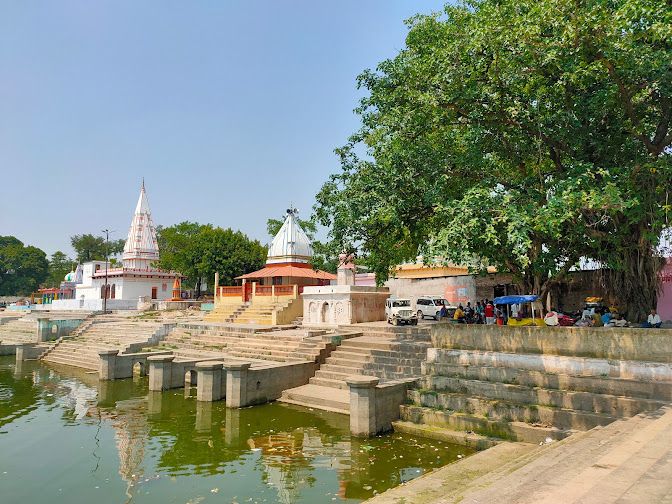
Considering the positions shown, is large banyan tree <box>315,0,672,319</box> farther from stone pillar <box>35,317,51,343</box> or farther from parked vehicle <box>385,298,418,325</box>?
stone pillar <box>35,317,51,343</box>

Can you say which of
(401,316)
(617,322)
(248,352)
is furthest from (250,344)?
(617,322)

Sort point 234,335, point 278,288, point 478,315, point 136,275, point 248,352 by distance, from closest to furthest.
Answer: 1. point 248,352
2. point 478,315
3. point 234,335
4. point 278,288
5. point 136,275

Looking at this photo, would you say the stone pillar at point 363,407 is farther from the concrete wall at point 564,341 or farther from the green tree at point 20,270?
the green tree at point 20,270

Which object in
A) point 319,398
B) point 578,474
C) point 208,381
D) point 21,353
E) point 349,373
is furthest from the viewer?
point 21,353

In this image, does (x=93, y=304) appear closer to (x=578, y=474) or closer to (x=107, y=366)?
(x=107, y=366)

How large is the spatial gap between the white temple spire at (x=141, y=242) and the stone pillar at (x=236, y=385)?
41.7 meters

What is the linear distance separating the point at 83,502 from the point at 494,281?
2156 cm

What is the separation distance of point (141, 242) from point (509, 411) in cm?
4939

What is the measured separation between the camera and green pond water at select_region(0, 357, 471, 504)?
8.23 m

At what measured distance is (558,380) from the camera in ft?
34.6

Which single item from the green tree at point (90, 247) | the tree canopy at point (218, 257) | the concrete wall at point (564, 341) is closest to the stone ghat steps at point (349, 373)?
the concrete wall at point (564, 341)

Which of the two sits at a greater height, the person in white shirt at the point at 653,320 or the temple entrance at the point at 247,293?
the temple entrance at the point at 247,293

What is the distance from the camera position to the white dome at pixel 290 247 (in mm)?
35531

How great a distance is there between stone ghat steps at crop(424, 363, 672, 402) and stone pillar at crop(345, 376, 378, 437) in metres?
2.08
